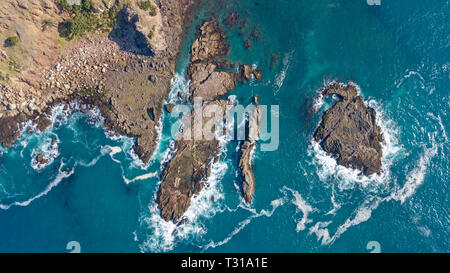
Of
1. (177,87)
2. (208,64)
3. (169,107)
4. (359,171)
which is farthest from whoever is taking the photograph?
(177,87)

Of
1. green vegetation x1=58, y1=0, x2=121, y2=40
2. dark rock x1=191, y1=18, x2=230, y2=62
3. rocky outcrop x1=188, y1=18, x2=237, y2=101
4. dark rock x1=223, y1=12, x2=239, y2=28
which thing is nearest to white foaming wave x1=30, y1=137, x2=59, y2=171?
green vegetation x1=58, y1=0, x2=121, y2=40

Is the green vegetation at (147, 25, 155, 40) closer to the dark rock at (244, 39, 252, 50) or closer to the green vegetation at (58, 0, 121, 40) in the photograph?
the green vegetation at (58, 0, 121, 40)

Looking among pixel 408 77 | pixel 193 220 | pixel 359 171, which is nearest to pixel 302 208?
pixel 359 171

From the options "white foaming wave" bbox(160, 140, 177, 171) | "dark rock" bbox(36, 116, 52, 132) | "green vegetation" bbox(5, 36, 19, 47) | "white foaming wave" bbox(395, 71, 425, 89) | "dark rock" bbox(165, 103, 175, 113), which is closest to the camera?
"green vegetation" bbox(5, 36, 19, 47)

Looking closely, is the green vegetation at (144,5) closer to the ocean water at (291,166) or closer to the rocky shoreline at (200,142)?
the ocean water at (291,166)

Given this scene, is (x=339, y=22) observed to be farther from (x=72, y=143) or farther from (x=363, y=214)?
(x=72, y=143)

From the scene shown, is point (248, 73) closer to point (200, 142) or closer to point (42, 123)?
point (200, 142)
